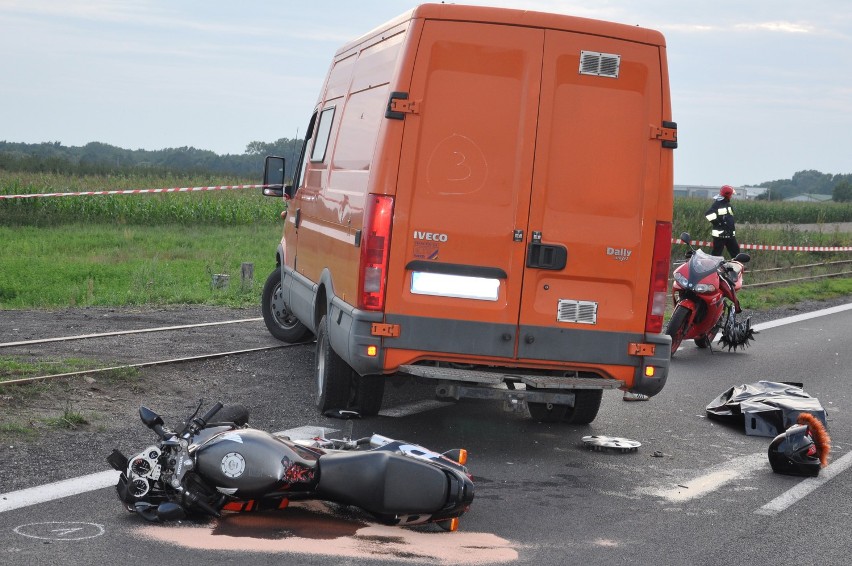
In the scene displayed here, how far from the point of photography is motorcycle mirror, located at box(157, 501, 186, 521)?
Answer: 5426 mm

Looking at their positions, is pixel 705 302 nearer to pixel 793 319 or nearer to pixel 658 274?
pixel 658 274

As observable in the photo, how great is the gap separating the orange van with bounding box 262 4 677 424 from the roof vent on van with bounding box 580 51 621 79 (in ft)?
0.04

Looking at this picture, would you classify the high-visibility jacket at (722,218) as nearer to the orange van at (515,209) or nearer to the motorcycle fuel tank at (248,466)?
the orange van at (515,209)

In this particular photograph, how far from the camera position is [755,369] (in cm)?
1192

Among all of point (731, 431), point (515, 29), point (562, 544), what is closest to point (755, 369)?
point (731, 431)

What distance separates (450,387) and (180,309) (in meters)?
8.02

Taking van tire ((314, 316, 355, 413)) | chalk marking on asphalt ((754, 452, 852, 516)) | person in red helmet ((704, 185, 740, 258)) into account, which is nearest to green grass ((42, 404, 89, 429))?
van tire ((314, 316, 355, 413))

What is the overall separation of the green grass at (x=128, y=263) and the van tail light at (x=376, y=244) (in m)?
8.36

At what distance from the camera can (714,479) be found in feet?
23.7

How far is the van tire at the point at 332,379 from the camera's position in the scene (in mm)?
8289

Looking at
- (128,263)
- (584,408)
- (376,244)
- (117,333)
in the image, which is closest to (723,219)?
(128,263)

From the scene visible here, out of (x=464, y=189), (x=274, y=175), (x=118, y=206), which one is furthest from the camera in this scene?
(x=118, y=206)

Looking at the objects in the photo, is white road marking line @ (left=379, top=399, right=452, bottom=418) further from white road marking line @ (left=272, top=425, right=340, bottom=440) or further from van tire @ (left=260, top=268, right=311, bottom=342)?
van tire @ (left=260, top=268, right=311, bottom=342)

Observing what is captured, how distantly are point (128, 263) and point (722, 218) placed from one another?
10.7 metres
